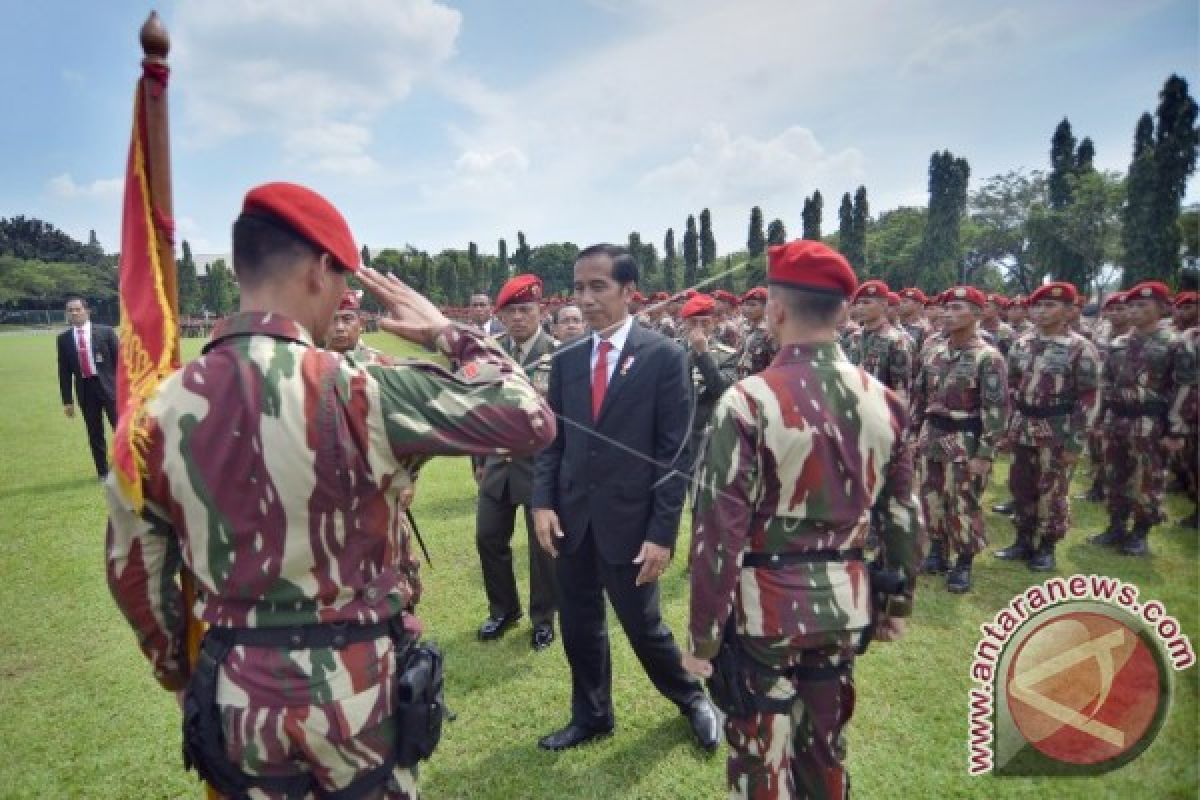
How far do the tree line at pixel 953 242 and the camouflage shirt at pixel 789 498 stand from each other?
16928 mm

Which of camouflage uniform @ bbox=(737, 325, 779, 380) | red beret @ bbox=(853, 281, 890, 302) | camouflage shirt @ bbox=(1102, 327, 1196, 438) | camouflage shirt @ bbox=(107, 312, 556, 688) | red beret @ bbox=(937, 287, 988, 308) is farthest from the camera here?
camouflage uniform @ bbox=(737, 325, 779, 380)

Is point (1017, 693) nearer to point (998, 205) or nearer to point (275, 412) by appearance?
point (275, 412)

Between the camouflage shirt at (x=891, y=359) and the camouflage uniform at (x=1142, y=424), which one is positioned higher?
the camouflage shirt at (x=891, y=359)

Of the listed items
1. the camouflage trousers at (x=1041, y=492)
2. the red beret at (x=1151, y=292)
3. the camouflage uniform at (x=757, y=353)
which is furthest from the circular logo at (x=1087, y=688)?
the red beret at (x=1151, y=292)

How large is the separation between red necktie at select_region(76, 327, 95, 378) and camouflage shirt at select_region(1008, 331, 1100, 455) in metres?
11.6

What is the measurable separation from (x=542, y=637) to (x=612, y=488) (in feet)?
6.34

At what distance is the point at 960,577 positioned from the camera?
5.49 metres

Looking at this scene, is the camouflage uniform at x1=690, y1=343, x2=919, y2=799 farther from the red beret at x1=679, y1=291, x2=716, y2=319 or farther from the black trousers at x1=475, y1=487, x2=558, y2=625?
the red beret at x1=679, y1=291, x2=716, y2=319

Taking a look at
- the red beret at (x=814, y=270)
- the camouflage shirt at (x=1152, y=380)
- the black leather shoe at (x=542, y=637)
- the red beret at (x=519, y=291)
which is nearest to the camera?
the red beret at (x=814, y=270)

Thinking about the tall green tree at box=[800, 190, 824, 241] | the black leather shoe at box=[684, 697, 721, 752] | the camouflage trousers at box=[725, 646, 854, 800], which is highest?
the tall green tree at box=[800, 190, 824, 241]

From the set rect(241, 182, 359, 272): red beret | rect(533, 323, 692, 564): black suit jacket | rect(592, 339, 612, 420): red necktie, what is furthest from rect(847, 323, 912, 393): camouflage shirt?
rect(241, 182, 359, 272): red beret

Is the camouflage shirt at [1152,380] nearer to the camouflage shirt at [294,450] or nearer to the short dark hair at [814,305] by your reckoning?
the short dark hair at [814,305]

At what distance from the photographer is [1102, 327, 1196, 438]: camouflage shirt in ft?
21.2

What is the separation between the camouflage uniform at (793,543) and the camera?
2.13 metres
